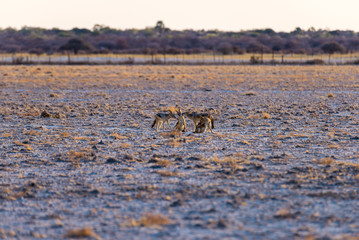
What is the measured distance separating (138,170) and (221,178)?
6.15ft

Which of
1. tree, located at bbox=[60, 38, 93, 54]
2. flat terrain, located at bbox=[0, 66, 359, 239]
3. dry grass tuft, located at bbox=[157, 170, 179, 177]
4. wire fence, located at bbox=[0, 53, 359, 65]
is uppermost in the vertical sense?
tree, located at bbox=[60, 38, 93, 54]

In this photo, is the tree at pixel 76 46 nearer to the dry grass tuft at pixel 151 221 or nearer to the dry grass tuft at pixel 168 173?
the dry grass tuft at pixel 168 173

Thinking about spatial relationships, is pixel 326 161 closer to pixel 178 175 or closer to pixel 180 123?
pixel 178 175

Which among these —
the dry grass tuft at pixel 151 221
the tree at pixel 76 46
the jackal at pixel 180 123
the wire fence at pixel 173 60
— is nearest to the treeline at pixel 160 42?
the tree at pixel 76 46

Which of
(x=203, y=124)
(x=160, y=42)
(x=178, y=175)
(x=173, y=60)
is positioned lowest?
(x=178, y=175)

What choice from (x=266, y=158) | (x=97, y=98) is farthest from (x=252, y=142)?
(x=97, y=98)

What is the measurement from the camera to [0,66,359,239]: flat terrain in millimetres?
8391

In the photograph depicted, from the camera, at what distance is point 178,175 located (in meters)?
11.6

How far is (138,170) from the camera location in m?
12.1

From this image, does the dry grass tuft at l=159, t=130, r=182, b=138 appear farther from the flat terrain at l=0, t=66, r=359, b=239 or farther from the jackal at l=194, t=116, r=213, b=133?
the jackal at l=194, t=116, r=213, b=133

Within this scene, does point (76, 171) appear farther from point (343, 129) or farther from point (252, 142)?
point (343, 129)

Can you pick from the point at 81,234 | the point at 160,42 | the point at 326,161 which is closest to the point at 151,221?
the point at 81,234

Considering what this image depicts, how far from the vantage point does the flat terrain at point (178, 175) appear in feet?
27.5

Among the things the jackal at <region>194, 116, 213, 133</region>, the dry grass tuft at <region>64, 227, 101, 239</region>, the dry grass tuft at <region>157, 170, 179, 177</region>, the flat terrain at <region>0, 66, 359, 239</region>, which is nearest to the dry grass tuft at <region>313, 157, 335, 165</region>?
the flat terrain at <region>0, 66, 359, 239</region>
